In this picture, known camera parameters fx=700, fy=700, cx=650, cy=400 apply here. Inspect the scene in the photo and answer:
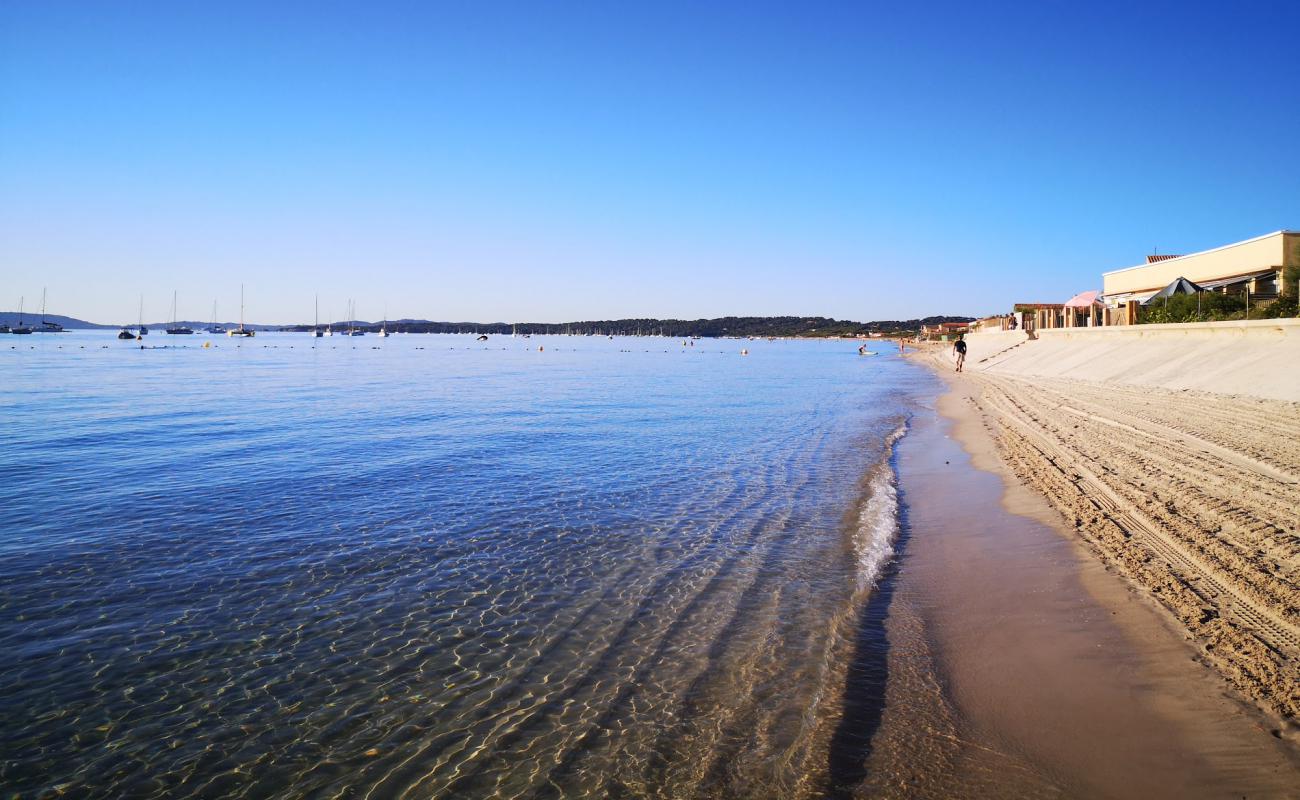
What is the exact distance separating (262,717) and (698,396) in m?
28.8

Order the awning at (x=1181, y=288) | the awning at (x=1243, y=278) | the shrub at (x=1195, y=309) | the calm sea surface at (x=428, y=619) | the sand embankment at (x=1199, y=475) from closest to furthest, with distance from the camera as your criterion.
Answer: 1. the calm sea surface at (x=428, y=619)
2. the sand embankment at (x=1199, y=475)
3. the shrub at (x=1195, y=309)
4. the awning at (x=1181, y=288)
5. the awning at (x=1243, y=278)

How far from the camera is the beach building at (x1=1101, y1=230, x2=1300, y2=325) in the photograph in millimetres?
36438

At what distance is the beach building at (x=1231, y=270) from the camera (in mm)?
36438

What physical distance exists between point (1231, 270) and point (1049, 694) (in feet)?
163

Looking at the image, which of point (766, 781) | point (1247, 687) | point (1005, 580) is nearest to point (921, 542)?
point (1005, 580)

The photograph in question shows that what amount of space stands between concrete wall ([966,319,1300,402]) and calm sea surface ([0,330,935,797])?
43.2ft

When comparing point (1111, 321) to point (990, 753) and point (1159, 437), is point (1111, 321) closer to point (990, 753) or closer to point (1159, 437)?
point (1159, 437)

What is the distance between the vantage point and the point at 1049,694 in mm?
5141

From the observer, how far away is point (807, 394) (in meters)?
34.3

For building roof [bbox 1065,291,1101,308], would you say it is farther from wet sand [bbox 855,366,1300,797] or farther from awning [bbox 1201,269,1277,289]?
wet sand [bbox 855,366,1300,797]

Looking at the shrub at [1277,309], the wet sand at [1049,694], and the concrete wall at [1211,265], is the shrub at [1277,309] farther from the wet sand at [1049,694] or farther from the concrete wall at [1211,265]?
the wet sand at [1049,694]

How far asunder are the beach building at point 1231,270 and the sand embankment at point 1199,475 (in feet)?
34.5

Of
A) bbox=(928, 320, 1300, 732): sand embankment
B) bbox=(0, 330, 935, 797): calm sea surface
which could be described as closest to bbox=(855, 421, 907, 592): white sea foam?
bbox=(0, 330, 935, 797): calm sea surface

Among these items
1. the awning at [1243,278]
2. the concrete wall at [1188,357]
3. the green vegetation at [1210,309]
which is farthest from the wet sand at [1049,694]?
the awning at [1243,278]
